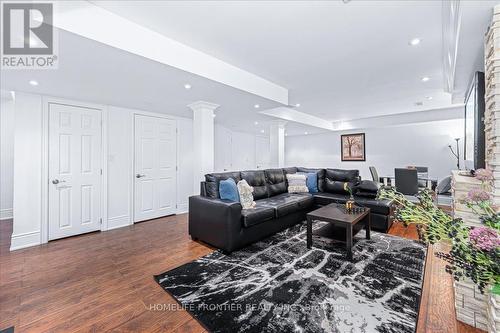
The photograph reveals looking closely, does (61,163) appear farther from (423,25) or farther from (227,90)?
(423,25)

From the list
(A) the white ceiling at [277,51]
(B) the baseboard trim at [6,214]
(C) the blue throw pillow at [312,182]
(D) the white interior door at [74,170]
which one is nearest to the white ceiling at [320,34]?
(A) the white ceiling at [277,51]

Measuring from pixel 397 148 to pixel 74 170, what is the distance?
26.3 feet

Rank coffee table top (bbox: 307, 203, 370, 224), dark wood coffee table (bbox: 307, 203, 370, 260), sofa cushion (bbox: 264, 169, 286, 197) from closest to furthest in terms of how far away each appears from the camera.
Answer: dark wood coffee table (bbox: 307, 203, 370, 260)
coffee table top (bbox: 307, 203, 370, 224)
sofa cushion (bbox: 264, 169, 286, 197)

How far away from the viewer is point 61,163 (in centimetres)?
343

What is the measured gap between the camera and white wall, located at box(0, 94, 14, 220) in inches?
171

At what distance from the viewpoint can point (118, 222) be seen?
4.00m

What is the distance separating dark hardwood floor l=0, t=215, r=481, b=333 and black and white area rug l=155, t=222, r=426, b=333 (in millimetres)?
125

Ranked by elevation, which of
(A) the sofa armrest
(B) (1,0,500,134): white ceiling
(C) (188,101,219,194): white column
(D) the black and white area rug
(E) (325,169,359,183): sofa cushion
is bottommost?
(D) the black and white area rug

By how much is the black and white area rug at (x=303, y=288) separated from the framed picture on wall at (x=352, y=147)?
4.91 m

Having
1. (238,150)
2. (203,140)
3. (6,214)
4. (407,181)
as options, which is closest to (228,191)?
(203,140)

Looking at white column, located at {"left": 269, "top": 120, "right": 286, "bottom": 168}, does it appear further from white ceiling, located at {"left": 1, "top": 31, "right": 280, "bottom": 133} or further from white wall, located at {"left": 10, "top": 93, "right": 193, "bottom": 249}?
white wall, located at {"left": 10, "top": 93, "right": 193, "bottom": 249}

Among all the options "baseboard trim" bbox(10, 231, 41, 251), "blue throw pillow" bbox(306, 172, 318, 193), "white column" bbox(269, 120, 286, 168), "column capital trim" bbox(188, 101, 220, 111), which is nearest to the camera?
"baseboard trim" bbox(10, 231, 41, 251)

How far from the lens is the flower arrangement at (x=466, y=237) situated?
701mm

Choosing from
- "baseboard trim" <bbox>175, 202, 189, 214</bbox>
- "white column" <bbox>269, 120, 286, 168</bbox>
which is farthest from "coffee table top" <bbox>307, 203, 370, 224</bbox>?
"baseboard trim" <bbox>175, 202, 189, 214</bbox>
